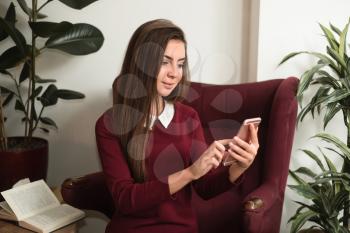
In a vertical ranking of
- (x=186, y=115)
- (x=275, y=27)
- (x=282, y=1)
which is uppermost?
(x=282, y=1)

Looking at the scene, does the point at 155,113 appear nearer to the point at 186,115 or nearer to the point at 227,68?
the point at 186,115

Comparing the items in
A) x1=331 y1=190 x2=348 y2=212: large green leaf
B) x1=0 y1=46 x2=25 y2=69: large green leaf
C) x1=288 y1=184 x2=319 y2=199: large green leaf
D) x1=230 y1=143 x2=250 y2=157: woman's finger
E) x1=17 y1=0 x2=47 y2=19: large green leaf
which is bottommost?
x1=331 y1=190 x2=348 y2=212: large green leaf

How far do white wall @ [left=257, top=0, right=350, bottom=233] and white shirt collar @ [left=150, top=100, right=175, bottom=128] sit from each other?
2.19 feet

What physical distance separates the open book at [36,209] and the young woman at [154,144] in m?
0.30

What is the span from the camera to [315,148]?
77.0 inches

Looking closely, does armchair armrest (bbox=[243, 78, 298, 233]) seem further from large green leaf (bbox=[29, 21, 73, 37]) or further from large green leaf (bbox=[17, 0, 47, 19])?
large green leaf (bbox=[17, 0, 47, 19])

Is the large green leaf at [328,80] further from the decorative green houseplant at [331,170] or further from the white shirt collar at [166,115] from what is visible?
the white shirt collar at [166,115]

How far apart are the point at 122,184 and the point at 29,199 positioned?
0.61 meters

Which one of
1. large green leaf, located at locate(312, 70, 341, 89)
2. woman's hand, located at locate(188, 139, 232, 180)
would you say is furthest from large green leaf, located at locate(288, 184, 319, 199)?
woman's hand, located at locate(188, 139, 232, 180)

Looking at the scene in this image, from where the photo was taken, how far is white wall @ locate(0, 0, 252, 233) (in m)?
2.06

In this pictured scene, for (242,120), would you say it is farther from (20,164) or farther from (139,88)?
(20,164)

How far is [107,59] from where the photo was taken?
2191 mm

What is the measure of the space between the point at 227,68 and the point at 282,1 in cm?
46

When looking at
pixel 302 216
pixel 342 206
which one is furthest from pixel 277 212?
pixel 342 206
